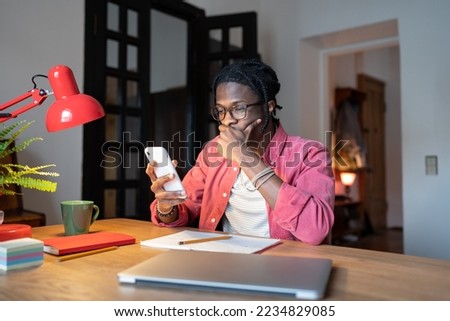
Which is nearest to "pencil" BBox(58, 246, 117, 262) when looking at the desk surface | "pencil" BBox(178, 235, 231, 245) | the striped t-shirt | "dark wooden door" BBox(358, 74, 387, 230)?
the desk surface

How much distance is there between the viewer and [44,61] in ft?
7.04

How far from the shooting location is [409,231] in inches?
107

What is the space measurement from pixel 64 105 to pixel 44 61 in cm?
142

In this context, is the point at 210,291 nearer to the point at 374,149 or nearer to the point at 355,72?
the point at 355,72

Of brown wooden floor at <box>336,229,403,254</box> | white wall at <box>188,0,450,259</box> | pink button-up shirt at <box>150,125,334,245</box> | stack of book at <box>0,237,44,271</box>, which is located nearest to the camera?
stack of book at <box>0,237,44,271</box>

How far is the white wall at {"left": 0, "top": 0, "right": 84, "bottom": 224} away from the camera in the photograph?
201 cm

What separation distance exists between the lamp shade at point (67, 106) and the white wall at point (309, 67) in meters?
1.25

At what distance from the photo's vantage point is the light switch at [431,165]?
2.59m

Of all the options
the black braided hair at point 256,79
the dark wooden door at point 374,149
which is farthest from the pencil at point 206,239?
the dark wooden door at point 374,149

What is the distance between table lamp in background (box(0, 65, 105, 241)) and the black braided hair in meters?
0.56

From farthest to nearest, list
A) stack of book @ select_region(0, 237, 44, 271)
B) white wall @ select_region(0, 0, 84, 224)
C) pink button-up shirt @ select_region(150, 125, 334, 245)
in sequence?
white wall @ select_region(0, 0, 84, 224) < pink button-up shirt @ select_region(150, 125, 334, 245) < stack of book @ select_region(0, 237, 44, 271)

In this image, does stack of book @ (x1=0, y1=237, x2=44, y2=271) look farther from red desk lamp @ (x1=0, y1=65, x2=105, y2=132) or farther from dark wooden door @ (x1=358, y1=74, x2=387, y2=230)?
dark wooden door @ (x1=358, y1=74, x2=387, y2=230)

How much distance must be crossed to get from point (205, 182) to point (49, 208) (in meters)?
1.14

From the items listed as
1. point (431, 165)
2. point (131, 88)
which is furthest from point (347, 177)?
point (131, 88)
